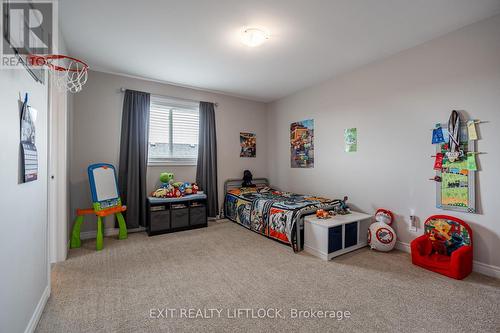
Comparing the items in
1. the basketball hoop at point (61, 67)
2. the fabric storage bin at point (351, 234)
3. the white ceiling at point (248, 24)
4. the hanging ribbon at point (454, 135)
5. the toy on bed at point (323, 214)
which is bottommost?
the fabric storage bin at point (351, 234)

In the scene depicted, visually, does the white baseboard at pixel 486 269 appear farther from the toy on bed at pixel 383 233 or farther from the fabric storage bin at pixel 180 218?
the fabric storage bin at pixel 180 218

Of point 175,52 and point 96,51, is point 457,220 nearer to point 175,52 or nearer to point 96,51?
point 175,52

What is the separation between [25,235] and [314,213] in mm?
2943

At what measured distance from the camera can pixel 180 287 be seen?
84.5 inches

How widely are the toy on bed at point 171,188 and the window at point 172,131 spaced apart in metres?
0.31

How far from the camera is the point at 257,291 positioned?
6.79 feet

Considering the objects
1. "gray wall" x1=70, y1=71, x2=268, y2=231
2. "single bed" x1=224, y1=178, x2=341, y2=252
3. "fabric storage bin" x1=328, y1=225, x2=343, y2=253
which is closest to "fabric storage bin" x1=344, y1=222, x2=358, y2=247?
"fabric storage bin" x1=328, y1=225, x2=343, y2=253

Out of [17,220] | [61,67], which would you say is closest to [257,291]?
[17,220]

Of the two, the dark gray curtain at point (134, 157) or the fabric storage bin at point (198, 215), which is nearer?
the dark gray curtain at point (134, 157)

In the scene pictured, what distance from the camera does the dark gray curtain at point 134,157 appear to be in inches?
146

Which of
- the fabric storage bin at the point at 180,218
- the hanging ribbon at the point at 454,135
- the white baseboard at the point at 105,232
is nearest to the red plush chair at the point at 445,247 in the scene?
the hanging ribbon at the point at 454,135

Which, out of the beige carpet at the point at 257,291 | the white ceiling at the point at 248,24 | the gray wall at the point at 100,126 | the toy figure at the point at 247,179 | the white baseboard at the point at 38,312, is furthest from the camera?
the toy figure at the point at 247,179

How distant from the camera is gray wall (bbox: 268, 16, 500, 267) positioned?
2354 millimetres

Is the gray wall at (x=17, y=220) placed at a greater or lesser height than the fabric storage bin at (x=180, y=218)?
greater
